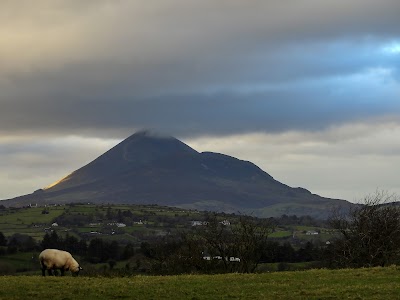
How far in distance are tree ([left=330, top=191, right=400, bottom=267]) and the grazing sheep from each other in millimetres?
20399

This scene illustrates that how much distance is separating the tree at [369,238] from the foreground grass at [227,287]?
13.0 metres

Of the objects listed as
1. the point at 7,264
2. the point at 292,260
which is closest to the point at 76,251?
the point at 7,264

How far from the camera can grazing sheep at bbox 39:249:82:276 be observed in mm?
38188

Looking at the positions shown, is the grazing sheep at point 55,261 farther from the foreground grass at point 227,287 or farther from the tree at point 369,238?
the tree at point 369,238

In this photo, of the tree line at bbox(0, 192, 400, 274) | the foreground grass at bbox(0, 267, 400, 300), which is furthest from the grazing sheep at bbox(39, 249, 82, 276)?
the tree line at bbox(0, 192, 400, 274)

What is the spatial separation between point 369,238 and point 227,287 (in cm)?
2204

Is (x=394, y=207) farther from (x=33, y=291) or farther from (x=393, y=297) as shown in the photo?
(x=33, y=291)

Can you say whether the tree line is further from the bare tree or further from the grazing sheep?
the grazing sheep

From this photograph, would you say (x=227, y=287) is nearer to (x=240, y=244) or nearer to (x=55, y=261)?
(x=55, y=261)

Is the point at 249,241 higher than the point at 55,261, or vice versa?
the point at 249,241

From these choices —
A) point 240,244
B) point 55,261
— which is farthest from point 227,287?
point 240,244

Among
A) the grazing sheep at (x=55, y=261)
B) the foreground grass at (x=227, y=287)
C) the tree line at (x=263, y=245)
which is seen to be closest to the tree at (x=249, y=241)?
the tree line at (x=263, y=245)

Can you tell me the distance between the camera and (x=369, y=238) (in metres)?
47.0

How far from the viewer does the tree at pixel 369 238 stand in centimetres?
4619
